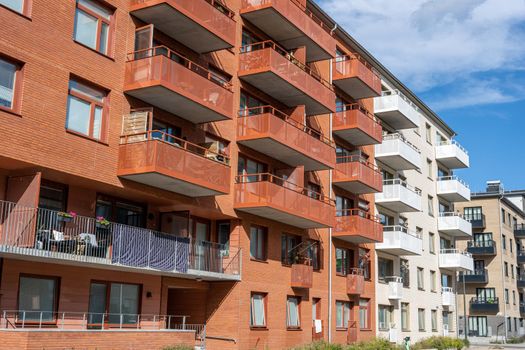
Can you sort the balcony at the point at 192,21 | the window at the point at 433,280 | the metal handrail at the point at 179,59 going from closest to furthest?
the metal handrail at the point at 179,59
the balcony at the point at 192,21
the window at the point at 433,280

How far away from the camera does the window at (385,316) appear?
42.5m

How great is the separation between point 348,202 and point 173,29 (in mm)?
18268

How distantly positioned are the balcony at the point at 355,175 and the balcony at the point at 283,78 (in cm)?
422

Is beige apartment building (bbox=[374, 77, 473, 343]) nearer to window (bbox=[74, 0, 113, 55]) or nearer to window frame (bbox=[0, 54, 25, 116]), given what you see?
window (bbox=[74, 0, 113, 55])

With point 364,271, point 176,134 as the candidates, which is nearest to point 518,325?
point 364,271

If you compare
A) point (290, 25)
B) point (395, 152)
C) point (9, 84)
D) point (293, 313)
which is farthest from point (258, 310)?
point (395, 152)

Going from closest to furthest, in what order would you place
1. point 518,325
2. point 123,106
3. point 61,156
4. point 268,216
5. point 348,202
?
point 61,156 < point 123,106 < point 268,216 < point 348,202 < point 518,325

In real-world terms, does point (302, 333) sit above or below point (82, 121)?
below

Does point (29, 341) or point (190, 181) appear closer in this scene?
point (29, 341)

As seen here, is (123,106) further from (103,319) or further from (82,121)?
(103,319)

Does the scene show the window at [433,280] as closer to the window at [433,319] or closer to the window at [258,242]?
the window at [433,319]

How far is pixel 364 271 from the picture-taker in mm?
40969

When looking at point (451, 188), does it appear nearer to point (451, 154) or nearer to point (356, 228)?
point (451, 154)

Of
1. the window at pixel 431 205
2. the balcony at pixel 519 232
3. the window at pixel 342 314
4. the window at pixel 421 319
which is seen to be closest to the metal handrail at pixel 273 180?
the window at pixel 342 314
